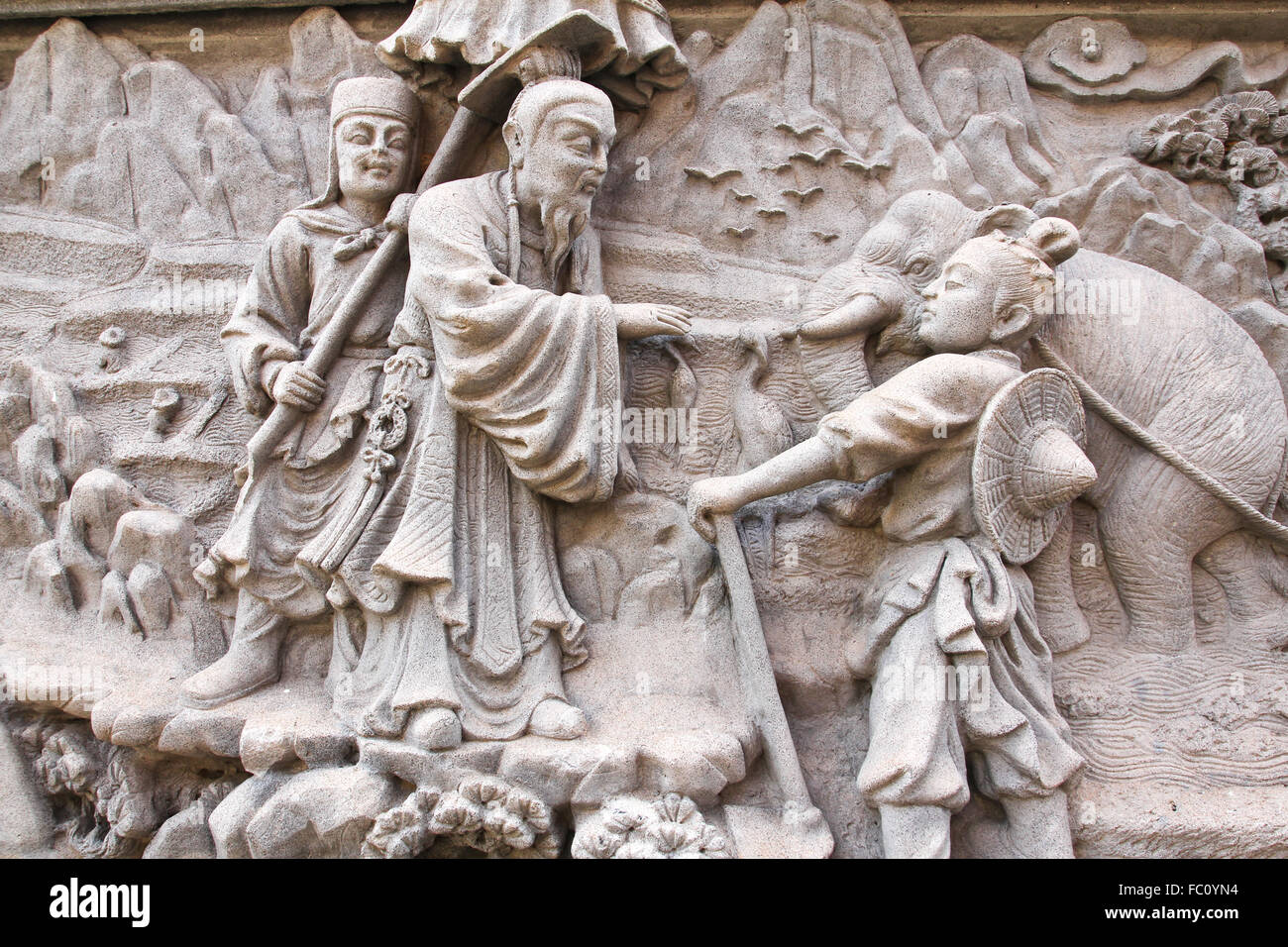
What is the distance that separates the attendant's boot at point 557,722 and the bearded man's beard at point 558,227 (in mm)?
1630

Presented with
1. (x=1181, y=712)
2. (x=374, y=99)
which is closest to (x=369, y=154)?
(x=374, y=99)

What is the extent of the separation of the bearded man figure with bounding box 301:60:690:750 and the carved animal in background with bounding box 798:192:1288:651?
28.7 inches

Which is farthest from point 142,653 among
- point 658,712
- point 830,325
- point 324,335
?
point 830,325

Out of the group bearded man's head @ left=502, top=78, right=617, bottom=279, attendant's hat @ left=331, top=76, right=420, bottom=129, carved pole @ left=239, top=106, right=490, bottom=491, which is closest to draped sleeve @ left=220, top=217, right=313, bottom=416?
carved pole @ left=239, top=106, right=490, bottom=491

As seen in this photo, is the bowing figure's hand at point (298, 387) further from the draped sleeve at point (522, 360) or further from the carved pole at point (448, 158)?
the draped sleeve at point (522, 360)

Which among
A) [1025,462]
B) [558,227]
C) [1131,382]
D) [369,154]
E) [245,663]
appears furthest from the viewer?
[369,154]

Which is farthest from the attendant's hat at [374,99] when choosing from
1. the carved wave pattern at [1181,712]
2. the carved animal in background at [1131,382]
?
the carved wave pattern at [1181,712]

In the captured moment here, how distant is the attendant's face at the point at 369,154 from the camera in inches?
166

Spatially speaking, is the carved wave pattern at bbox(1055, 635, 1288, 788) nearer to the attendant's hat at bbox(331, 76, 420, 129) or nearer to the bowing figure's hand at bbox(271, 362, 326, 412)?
the bowing figure's hand at bbox(271, 362, 326, 412)

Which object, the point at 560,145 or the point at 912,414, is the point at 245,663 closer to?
the point at 560,145

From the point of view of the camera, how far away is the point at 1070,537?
4.05 meters

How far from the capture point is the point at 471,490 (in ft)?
12.8

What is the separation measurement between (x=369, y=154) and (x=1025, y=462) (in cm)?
278
